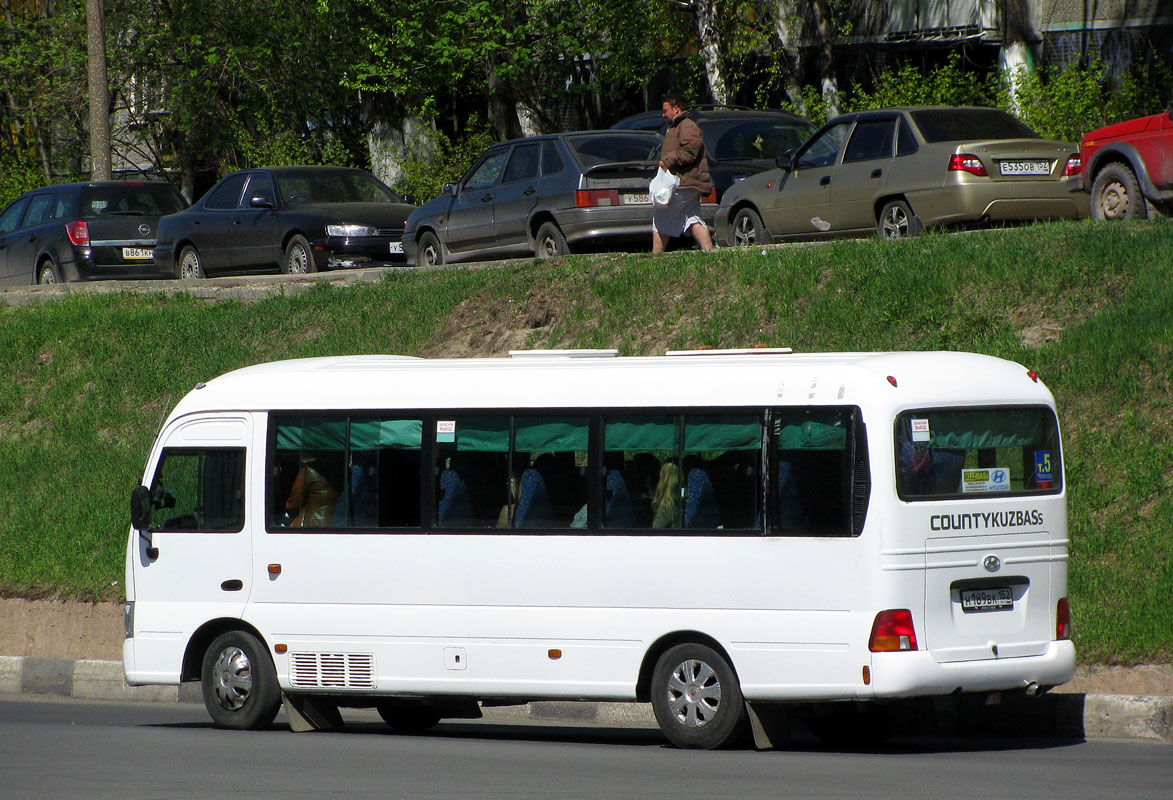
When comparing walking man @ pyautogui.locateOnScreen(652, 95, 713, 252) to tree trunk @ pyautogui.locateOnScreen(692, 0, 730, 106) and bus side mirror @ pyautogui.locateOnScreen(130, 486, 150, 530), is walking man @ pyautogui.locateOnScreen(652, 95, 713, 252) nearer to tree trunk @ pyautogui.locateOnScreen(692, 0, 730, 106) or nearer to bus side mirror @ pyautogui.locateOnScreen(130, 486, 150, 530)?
bus side mirror @ pyautogui.locateOnScreen(130, 486, 150, 530)

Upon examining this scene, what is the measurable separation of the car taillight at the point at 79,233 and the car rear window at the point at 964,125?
12.4m

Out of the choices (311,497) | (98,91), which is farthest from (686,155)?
(98,91)

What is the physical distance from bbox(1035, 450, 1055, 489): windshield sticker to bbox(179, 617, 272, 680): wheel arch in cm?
478

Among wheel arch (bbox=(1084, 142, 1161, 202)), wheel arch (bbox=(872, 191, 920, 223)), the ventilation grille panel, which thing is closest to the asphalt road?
the ventilation grille panel

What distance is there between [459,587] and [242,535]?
1.60m

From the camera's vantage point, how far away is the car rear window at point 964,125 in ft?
55.1

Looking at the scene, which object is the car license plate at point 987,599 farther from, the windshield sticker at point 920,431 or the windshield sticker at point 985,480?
the windshield sticker at point 920,431

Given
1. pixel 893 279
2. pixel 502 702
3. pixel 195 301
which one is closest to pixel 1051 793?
pixel 502 702

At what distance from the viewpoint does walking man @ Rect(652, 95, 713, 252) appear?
54.1 feet

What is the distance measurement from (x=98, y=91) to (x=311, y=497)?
66.8 feet

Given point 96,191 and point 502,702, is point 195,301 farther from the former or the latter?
point 502,702

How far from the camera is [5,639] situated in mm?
14492

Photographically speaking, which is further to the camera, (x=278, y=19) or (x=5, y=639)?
(x=278, y=19)

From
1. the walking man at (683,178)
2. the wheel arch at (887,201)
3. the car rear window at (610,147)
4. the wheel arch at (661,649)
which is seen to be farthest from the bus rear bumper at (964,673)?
the car rear window at (610,147)
